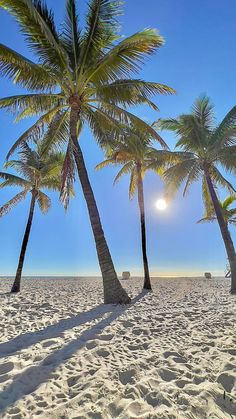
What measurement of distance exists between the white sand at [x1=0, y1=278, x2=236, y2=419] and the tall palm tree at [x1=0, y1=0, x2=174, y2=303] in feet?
11.2

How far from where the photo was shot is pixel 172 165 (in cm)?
1525

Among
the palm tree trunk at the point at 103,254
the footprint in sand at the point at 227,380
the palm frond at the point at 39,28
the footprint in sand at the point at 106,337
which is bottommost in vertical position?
the footprint in sand at the point at 227,380

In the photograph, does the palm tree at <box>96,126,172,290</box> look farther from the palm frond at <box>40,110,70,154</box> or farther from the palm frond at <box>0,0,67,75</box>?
the palm frond at <box>0,0,67,75</box>

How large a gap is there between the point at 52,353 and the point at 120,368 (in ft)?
4.14

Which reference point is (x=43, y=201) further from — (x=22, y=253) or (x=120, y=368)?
(x=120, y=368)

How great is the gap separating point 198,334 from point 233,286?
27.5 feet

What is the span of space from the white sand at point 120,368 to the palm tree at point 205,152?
803cm

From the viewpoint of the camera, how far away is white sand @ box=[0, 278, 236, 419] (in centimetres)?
273

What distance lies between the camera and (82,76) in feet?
32.0

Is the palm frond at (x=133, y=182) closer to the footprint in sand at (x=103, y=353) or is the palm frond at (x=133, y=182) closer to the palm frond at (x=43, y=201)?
the palm frond at (x=43, y=201)

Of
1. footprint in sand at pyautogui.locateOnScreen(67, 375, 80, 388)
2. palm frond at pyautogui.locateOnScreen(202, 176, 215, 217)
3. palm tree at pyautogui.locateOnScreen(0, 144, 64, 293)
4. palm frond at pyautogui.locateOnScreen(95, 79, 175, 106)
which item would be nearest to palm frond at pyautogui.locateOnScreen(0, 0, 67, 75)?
palm frond at pyautogui.locateOnScreen(95, 79, 175, 106)

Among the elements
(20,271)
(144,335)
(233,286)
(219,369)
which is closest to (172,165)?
(233,286)

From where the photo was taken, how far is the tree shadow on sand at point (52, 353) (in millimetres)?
3071

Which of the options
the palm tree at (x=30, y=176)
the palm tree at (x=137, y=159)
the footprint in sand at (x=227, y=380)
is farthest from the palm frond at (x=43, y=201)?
the footprint in sand at (x=227, y=380)
